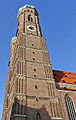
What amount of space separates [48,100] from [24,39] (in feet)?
43.9

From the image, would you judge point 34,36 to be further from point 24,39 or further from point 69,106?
point 69,106

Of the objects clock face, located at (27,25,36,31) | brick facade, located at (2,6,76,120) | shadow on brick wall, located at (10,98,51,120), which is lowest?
shadow on brick wall, located at (10,98,51,120)

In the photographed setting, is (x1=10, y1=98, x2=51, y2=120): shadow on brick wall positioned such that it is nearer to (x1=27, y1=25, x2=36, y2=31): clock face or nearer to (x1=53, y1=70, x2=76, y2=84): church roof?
(x1=53, y1=70, x2=76, y2=84): church roof

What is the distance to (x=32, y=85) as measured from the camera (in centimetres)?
2306

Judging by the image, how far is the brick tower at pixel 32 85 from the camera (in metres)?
20.1

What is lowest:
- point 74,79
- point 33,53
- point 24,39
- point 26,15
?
point 74,79

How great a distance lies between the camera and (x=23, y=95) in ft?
68.8

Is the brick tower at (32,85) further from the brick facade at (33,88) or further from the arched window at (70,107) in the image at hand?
the arched window at (70,107)

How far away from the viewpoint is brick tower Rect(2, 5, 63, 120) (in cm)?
2008

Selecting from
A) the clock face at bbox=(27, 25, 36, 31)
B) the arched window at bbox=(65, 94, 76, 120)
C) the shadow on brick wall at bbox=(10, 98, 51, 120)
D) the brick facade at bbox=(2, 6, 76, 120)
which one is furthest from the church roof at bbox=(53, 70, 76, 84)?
the clock face at bbox=(27, 25, 36, 31)

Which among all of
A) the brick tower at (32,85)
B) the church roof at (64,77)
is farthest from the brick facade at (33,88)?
the church roof at (64,77)

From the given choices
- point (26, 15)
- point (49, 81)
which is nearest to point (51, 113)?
point (49, 81)

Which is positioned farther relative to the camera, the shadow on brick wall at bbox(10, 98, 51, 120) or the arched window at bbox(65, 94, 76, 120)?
the arched window at bbox(65, 94, 76, 120)

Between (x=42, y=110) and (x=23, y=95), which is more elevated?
(x=23, y=95)
